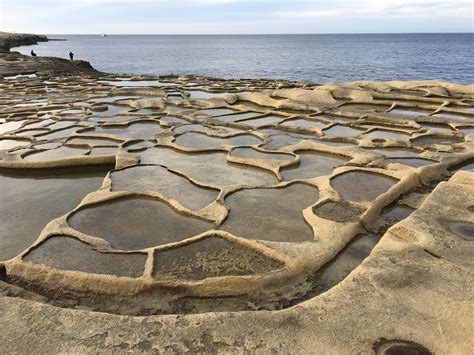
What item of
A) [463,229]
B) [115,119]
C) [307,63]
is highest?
[463,229]

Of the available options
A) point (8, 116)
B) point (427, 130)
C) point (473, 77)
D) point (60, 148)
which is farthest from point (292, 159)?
point (473, 77)

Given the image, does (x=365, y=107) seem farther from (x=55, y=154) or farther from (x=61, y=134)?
(x=55, y=154)

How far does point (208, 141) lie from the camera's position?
8711 millimetres

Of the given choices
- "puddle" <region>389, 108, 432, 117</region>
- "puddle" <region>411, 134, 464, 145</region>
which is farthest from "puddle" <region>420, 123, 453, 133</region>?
"puddle" <region>389, 108, 432, 117</region>

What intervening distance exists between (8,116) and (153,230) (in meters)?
8.58

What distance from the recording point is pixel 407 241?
13.7ft

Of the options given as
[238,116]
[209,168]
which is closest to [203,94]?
[238,116]

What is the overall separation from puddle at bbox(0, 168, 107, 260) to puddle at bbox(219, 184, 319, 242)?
2.29 meters

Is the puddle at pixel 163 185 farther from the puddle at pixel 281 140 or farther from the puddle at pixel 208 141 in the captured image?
the puddle at pixel 281 140

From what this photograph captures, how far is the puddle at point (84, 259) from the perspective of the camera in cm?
397

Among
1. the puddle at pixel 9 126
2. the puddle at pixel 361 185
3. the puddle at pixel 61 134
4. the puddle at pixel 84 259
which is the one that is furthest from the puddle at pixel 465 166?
the puddle at pixel 9 126

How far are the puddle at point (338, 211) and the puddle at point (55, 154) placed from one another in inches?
192

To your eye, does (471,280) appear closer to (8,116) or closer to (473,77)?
(8,116)

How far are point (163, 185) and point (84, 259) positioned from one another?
2111 millimetres
